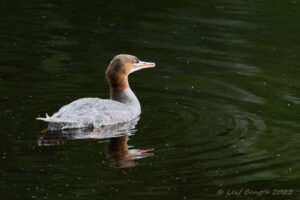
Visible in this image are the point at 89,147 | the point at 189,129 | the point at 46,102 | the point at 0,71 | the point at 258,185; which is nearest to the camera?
the point at 258,185

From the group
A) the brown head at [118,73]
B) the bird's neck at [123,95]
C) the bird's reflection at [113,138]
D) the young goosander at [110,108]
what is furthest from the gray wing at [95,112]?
the brown head at [118,73]

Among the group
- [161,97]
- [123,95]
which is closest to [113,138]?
[123,95]

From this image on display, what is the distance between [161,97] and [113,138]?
2.19 m

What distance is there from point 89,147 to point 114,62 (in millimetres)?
2542

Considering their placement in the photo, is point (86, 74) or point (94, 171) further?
point (86, 74)

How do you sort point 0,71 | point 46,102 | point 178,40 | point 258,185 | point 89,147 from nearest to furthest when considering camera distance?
point 258,185 < point 89,147 < point 46,102 < point 0,71 < point 178,40

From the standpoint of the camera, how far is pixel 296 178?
8.54 m

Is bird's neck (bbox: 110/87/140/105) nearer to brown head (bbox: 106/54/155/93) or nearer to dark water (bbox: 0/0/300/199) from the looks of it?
brown head (bbox: 106/54/155/93)

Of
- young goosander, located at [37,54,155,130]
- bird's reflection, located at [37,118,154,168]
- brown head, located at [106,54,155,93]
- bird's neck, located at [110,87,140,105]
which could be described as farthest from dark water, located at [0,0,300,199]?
brown head, located at [106,54,155,93]

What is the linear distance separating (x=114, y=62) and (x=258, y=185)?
390 centimetres

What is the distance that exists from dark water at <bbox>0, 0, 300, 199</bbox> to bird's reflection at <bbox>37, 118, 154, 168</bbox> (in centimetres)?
2

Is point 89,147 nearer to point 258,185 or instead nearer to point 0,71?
point 258,185

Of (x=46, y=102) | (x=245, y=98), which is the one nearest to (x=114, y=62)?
(x=46, y=102)

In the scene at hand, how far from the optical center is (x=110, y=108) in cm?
1065
